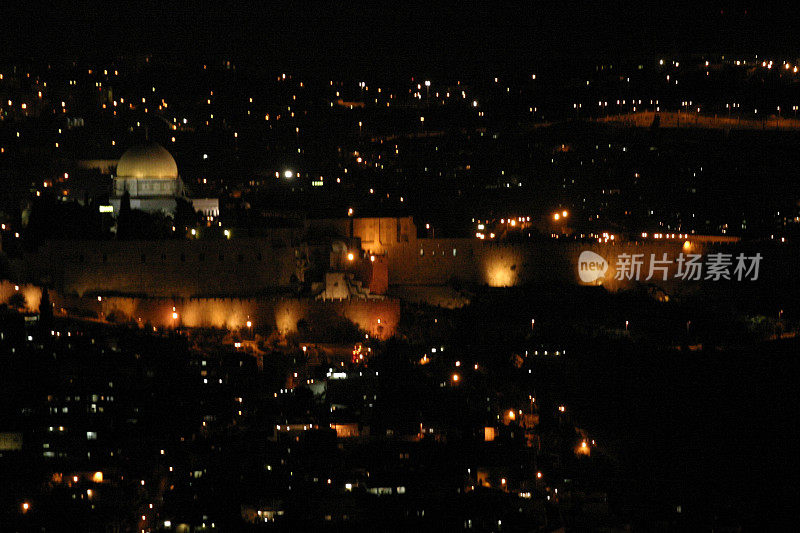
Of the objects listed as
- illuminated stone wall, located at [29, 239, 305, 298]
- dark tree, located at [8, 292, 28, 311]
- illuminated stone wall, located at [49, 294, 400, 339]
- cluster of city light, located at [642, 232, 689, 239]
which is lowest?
illuminated stone wall, located at [49, 294, 400, 339]

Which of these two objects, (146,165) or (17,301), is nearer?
(17,301)

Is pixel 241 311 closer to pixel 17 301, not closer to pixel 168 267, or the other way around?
pixel 168 267

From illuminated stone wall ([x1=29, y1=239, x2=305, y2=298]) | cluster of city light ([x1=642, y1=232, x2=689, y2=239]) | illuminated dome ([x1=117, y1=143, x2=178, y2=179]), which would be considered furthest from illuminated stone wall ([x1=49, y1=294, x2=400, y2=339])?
cluster of city light ([x1=642, y1=232, x2=689, y2=239])

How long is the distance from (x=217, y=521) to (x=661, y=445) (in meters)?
12.4

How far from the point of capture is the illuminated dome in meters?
36.4

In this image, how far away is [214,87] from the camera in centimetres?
6488

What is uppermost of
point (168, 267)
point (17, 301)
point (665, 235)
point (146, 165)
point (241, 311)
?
→ point (146, 165)

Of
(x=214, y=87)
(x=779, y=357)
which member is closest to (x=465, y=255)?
(x=779, y=357)

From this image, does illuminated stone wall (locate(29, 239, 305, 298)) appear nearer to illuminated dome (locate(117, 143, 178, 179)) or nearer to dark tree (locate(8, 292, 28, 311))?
dark tree (locate(8, 292, 28, 311))

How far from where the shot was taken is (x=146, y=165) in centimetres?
3650

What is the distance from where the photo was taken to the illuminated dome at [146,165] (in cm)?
3644

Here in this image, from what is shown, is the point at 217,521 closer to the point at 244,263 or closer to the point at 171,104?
the point at 244,263

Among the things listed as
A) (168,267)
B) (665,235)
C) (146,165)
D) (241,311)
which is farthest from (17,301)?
(665,235)

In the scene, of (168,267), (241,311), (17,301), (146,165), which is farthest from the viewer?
(146,165)
